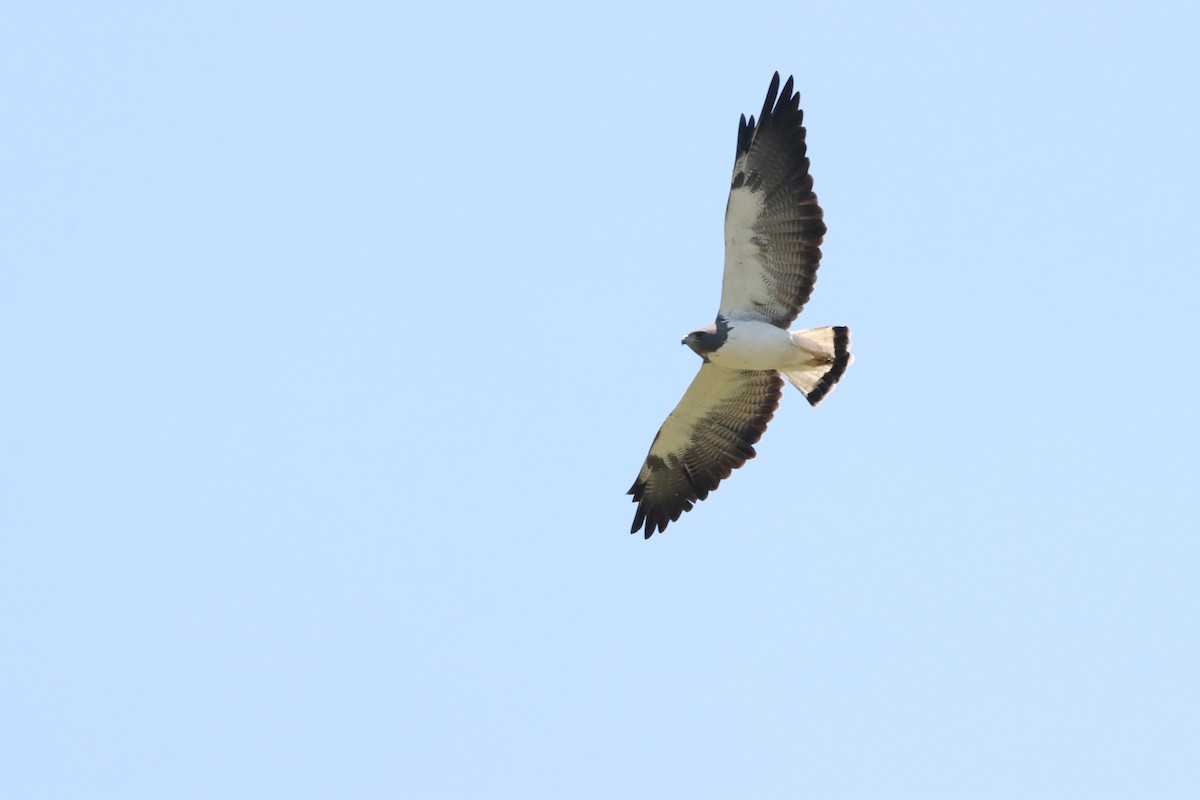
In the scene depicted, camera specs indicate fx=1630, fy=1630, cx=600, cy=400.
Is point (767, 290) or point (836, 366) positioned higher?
point (767, 290)

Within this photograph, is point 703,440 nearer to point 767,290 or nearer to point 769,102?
point 767,290

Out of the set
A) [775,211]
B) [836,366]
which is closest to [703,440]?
[836,366]

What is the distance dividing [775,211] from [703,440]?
8.96 feet

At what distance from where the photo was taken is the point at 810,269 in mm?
14250

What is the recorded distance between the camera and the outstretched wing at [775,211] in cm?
1401

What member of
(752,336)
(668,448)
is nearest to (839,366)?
(752,336)

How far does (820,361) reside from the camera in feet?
47.7

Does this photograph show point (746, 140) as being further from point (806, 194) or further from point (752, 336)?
point (752, 336)

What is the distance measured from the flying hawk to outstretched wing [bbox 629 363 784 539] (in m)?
0.02

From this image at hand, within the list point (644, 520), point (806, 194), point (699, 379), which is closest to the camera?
point (806, 194)

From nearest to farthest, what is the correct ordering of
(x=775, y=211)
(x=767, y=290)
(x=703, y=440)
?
(x=775, y=211)
(x=767, y=290)
(x=703, y=440)

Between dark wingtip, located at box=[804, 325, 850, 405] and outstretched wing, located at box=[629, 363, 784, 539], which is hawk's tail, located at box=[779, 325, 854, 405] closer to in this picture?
dark wingtip, located at box=[804, 325, 850, 405]

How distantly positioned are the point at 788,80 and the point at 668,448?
3.83 metres

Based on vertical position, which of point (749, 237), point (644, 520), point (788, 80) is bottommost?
point (644, 520)
